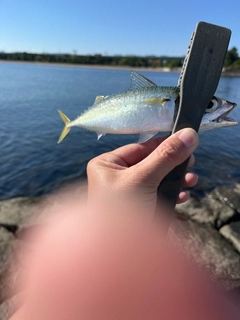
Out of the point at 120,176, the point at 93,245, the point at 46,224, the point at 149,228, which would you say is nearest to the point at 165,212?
the point at 149,228

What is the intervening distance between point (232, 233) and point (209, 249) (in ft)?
3.46

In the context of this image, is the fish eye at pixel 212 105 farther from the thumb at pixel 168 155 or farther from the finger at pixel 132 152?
the finger at pixel 132 152

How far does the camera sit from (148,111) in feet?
8.42

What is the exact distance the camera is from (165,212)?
107 inches

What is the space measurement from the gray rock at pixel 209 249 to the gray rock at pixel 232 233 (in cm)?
13

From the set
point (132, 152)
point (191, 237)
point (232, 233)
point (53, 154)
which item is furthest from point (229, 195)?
point (53, 154)

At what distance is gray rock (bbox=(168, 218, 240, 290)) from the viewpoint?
5.16m

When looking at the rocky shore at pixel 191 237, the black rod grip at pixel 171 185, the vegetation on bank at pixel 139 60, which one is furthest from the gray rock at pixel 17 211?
the vegetation on bank at pixel 139 60

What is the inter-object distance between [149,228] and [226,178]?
9.40 m

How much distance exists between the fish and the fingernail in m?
0.21

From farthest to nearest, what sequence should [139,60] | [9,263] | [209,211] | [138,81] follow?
[139,60], [209,211], [9,263], [138,81]

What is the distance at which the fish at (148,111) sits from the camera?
8.27 ft

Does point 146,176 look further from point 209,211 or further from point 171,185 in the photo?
point 209,211

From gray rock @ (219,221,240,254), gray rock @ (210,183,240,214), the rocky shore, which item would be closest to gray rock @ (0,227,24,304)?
the rocky shore
